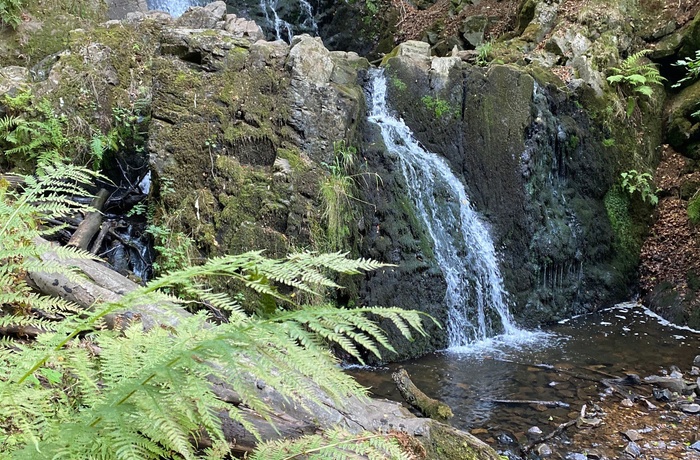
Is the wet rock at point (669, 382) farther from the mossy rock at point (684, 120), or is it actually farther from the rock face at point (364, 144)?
the mossy rock at point (684, 120)

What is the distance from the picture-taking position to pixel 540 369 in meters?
6.12

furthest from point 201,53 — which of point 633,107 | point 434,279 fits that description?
point 633,107

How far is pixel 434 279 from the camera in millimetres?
7039

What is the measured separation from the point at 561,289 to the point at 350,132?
4.44 meters

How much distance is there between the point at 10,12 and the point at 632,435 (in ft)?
32.3

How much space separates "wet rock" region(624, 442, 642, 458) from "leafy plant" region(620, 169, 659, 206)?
18.9 feet

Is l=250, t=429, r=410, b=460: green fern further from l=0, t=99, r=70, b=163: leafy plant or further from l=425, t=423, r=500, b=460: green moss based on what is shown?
l=0, t=99, r=70, b=163: leafy plant

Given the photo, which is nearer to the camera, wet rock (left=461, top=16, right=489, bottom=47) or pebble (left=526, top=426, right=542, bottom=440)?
pebble (left=526, top=426, right=542, bottom=440)

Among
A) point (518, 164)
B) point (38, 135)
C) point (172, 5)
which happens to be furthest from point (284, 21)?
point (38, 135)

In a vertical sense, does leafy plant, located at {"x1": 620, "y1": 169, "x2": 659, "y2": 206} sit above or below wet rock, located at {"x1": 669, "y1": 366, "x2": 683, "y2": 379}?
above

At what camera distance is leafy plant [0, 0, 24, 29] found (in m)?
7.63

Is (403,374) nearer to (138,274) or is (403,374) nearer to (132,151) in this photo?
(138,274)

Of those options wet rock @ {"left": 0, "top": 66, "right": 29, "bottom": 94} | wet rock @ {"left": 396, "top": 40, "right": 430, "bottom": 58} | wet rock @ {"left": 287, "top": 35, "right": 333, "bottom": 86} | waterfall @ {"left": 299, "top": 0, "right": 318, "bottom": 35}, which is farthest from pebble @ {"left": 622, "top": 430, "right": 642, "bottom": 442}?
waterfall @ {"left": 299, "top": 0, "right": 318, "bottom": 35}

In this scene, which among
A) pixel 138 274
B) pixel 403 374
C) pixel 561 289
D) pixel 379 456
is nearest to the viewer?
pixel 379 456
